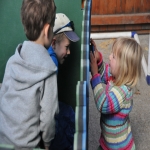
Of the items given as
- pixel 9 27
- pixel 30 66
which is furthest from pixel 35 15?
pixel 9 27

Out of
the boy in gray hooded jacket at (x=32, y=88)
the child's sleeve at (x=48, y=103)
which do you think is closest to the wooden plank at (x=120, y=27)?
the boy in gray hooded jacket at (x=32, y=88)

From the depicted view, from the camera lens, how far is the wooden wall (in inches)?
160

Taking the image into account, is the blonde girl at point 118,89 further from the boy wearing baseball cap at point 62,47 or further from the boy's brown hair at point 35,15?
the boy's brown hair at point 35,15

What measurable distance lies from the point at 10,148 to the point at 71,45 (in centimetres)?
115

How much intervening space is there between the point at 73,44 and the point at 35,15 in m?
0.59

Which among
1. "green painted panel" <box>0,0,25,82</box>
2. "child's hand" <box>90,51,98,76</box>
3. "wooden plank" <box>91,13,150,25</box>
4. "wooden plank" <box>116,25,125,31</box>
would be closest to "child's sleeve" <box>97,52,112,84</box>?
"child's hand" <box>90,51,98,76</box>

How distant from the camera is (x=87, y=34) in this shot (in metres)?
1.33

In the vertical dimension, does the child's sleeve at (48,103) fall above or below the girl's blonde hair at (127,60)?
below

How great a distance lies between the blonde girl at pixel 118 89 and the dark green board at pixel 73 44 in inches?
11.7

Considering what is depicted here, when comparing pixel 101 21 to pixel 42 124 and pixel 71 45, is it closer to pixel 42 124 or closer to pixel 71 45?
pixel 71 45

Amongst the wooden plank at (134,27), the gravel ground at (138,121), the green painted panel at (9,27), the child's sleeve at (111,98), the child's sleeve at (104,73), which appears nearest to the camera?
the child's sleeve at (111,98)

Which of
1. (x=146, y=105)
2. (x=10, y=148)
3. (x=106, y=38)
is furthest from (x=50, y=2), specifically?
(x=106, y=38)

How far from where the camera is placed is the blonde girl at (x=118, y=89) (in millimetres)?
1463

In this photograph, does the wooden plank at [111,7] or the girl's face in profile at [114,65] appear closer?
the girl's face in profile at [114,65]
